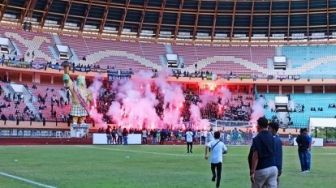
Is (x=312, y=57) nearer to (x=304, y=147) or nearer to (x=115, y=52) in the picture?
(x=115, y=52)

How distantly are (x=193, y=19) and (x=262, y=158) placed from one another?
69204 mm

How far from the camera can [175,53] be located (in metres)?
79.5

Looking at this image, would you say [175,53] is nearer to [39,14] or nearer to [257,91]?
[257,91]

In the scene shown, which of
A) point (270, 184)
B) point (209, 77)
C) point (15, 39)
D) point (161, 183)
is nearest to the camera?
point (270, 184)

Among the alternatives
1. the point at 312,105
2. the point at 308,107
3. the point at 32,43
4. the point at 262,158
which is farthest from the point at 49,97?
the point at 262,158

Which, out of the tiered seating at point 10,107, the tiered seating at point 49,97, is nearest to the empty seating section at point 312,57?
the tiered seating at point 49,97

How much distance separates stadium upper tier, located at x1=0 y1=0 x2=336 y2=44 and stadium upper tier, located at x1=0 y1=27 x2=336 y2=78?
4.79ft

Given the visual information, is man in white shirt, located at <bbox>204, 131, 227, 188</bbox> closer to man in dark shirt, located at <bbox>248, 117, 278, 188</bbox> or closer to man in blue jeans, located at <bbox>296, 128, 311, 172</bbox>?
man in dark shirt, located at <bbox>248, 117, 278, 188</bbox>

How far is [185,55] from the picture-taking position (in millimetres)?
79500

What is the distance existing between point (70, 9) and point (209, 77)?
20.0 meters

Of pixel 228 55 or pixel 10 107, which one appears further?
pixel 228 55

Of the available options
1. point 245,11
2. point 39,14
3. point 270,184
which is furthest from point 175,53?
point 270,184

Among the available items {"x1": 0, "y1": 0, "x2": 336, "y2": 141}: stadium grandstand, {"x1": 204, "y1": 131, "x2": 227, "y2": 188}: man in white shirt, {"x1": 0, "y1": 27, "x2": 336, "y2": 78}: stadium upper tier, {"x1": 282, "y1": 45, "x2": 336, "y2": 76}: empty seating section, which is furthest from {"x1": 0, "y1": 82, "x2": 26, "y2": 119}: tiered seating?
{"x1": 204, "y1": 131, "x2": 227, "y2": 188}: man in white shirt

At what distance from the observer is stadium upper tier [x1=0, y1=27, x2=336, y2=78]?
Answer: 72312 millimetres
